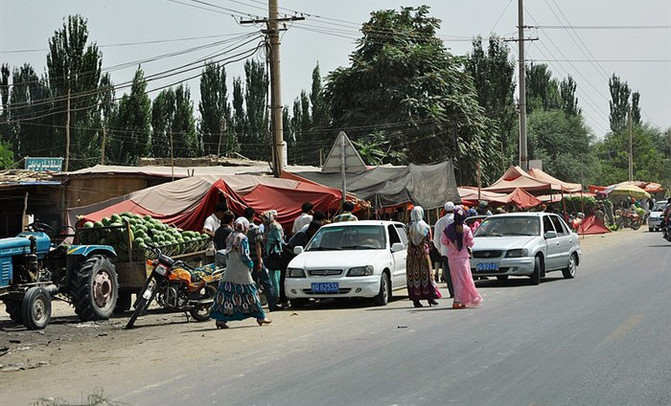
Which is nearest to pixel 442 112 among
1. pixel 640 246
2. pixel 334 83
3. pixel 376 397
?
pixel 334 83

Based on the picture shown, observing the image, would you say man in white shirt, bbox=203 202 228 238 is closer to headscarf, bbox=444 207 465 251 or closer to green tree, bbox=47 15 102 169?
headscarf, bbox=444 207 465 251

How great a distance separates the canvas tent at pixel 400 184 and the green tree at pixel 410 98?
22.6m

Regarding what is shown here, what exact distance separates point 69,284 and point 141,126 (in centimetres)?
4497

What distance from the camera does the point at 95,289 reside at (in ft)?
51.8

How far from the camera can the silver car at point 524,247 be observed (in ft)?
68.4

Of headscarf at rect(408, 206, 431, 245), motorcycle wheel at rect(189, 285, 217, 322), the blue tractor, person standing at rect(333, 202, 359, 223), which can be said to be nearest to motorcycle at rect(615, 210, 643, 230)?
person standing at rect(333, 202, 359, 223)

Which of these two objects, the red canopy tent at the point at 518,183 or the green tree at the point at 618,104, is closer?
the red canopy tent at the point at 518,183

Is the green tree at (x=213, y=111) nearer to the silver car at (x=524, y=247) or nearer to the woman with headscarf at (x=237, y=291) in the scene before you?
the silver car at (x=524, y=247)

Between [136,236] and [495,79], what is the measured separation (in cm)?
5594

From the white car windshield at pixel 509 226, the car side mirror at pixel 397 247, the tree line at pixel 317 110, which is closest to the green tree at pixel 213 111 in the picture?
the tree line at pixel 317 110

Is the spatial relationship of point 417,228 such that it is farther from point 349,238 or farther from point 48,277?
point 48,277

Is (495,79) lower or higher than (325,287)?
higher

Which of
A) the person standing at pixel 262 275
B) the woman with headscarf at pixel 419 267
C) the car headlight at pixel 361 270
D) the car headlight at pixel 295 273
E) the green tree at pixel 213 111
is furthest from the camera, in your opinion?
the green tree at pixel 213 111

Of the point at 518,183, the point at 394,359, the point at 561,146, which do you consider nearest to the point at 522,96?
the point at 518,183
